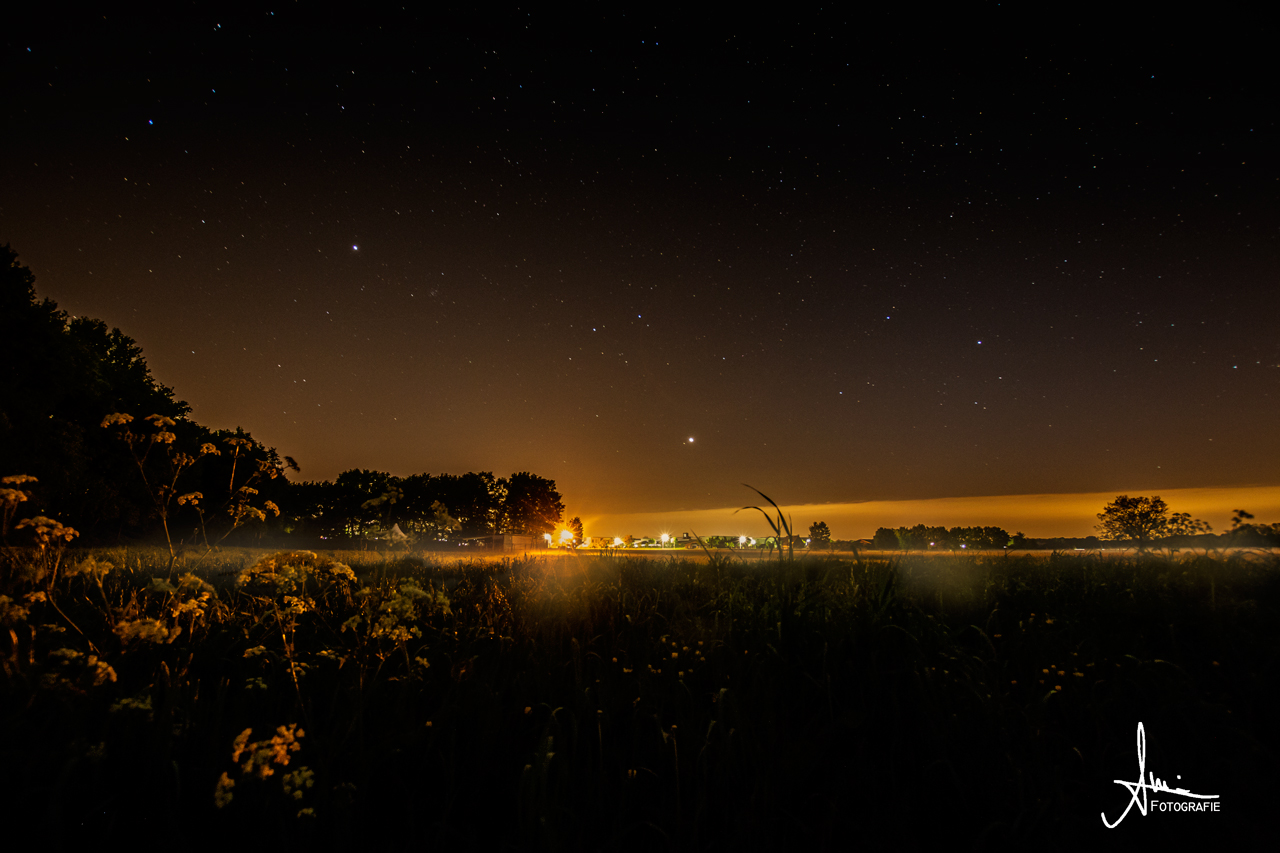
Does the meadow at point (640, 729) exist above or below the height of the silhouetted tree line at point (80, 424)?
below

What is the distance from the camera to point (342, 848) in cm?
184

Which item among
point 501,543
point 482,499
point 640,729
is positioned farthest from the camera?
point 482,499

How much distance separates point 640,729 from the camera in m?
2.68

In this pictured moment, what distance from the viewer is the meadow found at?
198cm

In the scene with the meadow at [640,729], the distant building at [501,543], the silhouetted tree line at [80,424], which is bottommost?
the distant building at [501,543]

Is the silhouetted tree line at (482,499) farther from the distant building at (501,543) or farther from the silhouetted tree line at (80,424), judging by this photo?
the silhouetted tree line at (80,424)

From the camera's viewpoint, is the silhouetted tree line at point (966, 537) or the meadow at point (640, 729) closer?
the meadow at point (640, 729)

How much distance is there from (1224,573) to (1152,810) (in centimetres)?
445

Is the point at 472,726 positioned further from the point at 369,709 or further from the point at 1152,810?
the point at 1152,810

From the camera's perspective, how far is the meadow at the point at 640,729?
1.98m

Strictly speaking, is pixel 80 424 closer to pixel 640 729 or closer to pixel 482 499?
pixel 640 729

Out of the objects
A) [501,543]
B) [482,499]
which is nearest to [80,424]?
[501,543]

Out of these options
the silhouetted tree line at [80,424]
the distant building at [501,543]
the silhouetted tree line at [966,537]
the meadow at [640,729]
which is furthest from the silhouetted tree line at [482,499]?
the meadow at [640,729]

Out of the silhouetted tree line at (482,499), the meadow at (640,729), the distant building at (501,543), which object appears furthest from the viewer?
the silhouetted tree line at (482,499)
